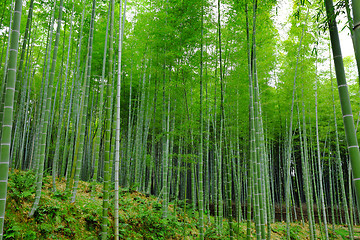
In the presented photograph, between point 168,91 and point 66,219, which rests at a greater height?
point 168,91

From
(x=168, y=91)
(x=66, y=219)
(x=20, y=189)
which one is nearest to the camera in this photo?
(x=66, y=219)

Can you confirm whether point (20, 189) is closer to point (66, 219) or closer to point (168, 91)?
point (66, 219)

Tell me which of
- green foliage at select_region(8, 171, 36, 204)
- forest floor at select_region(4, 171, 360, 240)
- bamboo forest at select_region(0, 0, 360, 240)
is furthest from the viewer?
green foliage at select_region(8, 171, 36, 204)

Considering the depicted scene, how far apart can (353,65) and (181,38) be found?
730 centimetres

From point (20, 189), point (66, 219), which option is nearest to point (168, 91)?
point (66, 219)

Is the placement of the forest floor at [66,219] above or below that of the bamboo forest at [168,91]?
below

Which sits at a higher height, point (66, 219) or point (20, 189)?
point (20, 189)

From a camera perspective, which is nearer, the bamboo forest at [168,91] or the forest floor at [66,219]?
the bamboo forest at [168,91]

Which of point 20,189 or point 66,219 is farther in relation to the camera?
point 20,189

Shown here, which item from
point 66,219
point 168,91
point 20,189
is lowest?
point 66,219

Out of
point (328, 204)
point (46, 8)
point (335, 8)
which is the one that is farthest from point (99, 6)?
point (328, 204)

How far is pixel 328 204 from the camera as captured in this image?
49.1 ft

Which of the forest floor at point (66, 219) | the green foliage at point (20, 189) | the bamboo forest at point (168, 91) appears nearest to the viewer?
the bamboo forest at point (168, 91)

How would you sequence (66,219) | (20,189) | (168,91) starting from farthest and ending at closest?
1. (168,91)
2. (20,189)
3. (66,219)
